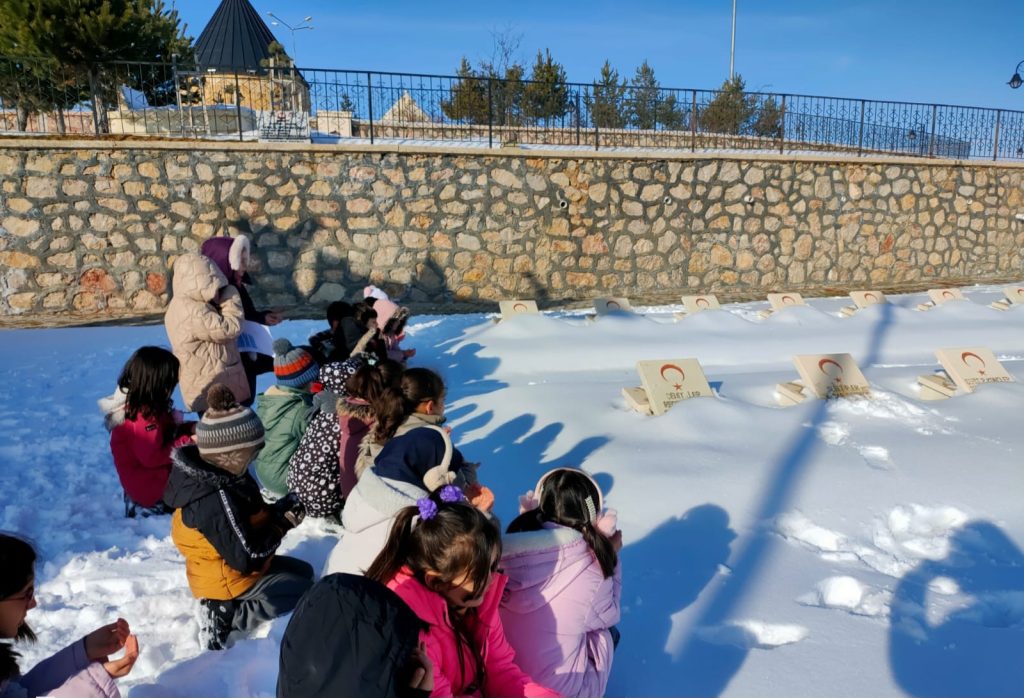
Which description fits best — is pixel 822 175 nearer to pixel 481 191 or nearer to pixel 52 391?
pixel 481 191

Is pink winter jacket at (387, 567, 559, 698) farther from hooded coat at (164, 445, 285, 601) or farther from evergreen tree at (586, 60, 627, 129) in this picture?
evergreen tree at (586, 60, 627, 129)

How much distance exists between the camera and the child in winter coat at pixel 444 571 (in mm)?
1767

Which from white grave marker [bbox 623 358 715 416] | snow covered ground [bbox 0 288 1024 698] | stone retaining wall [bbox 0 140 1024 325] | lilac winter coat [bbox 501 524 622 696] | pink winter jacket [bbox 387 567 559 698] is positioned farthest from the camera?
stone retaining wall [bbox 0 140 1024 325]

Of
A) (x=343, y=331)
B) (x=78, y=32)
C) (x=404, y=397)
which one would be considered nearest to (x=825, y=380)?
(x=404, y=397)

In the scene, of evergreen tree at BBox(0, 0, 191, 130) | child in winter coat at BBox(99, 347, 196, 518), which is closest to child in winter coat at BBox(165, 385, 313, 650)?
child in winter coat at BBox(99, 347, 196, 518)

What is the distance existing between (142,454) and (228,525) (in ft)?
3.64

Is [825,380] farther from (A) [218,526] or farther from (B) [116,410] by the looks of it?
(B) [116,410]

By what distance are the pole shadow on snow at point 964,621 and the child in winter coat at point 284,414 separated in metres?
2.89

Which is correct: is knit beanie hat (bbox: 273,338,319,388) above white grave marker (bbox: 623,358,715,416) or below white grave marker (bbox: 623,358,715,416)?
above

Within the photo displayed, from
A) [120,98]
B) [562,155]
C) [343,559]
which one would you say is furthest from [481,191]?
[343,559]

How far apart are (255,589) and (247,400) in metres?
1.93

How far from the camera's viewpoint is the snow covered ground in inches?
96.3

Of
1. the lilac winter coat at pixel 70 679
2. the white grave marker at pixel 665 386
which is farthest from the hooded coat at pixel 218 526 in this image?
the white grave marker at pixel 665 386

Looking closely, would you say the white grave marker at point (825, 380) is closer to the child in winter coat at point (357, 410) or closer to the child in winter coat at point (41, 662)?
the child in winter coat at point (357, 410)
